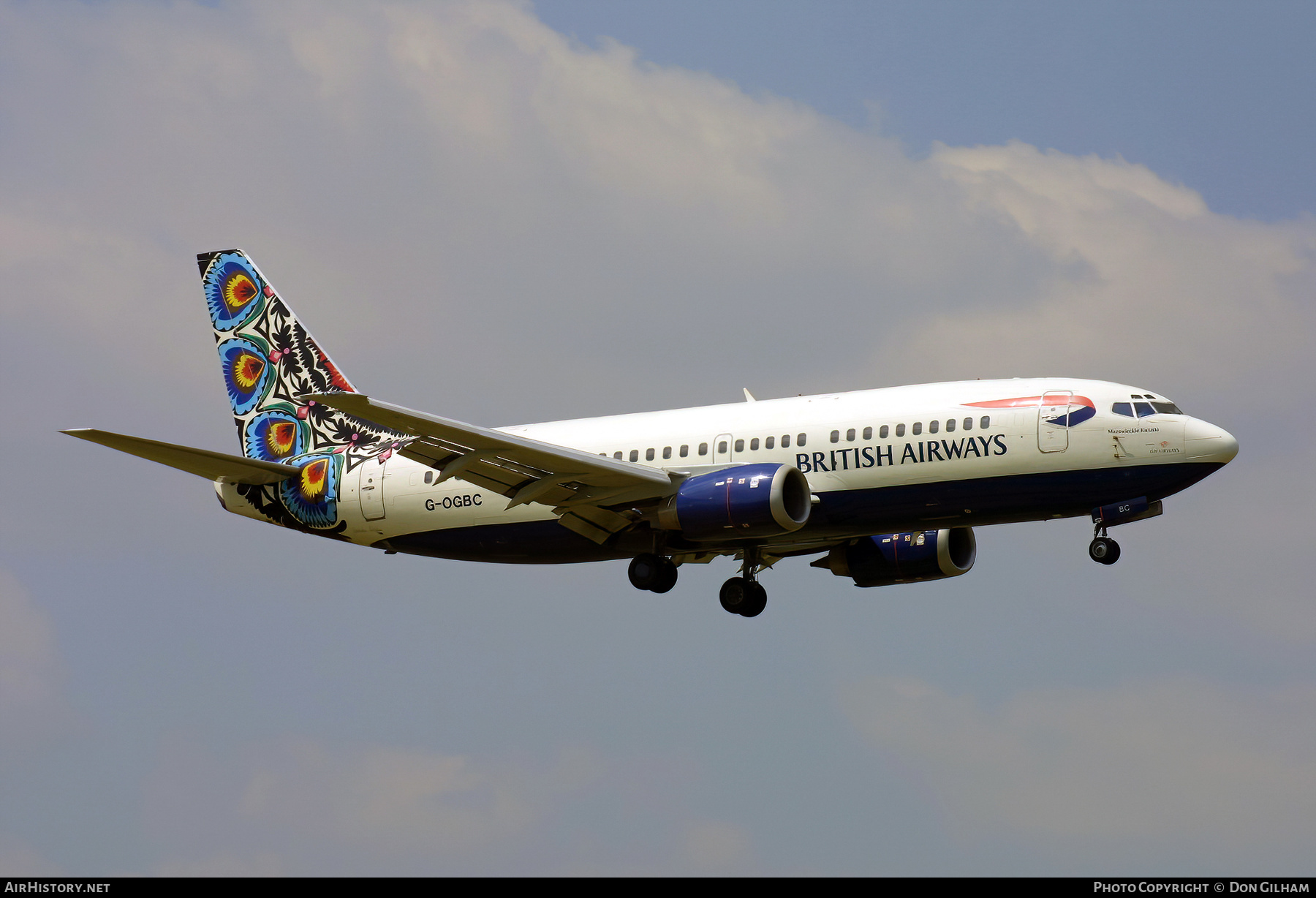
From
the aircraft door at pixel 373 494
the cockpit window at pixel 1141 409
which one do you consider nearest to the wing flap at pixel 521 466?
the aircraft door at pixel 373 494

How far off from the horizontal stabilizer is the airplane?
0.22 ft

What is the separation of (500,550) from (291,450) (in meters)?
7.70

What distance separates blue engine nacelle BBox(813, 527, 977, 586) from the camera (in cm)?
4544

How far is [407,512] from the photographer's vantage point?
4459cm

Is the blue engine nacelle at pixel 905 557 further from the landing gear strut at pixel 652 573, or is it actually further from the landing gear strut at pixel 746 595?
the landing gear strut at pixel 652 573

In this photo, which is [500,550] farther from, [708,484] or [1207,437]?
[1207,437]

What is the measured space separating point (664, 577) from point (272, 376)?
47.8 feet

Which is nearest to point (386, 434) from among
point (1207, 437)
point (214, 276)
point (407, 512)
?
point (407, 512)

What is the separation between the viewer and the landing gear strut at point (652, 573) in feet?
138

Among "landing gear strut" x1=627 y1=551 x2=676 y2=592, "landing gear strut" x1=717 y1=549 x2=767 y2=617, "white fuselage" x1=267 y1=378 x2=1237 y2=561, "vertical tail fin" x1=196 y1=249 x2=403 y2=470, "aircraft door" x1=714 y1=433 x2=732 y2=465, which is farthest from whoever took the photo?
"vertical tail fin" x1=196 y1=249 x2=403 y2=470

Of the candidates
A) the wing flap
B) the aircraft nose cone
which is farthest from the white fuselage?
the wing flap

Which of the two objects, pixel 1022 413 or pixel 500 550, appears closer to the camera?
pixel 1022 413

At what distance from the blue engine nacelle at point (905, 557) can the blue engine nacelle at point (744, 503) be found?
6.84m

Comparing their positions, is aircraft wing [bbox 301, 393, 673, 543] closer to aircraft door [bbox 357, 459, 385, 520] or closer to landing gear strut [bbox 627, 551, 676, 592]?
landing gear strut [bbox 627, 551, 676, 592]
